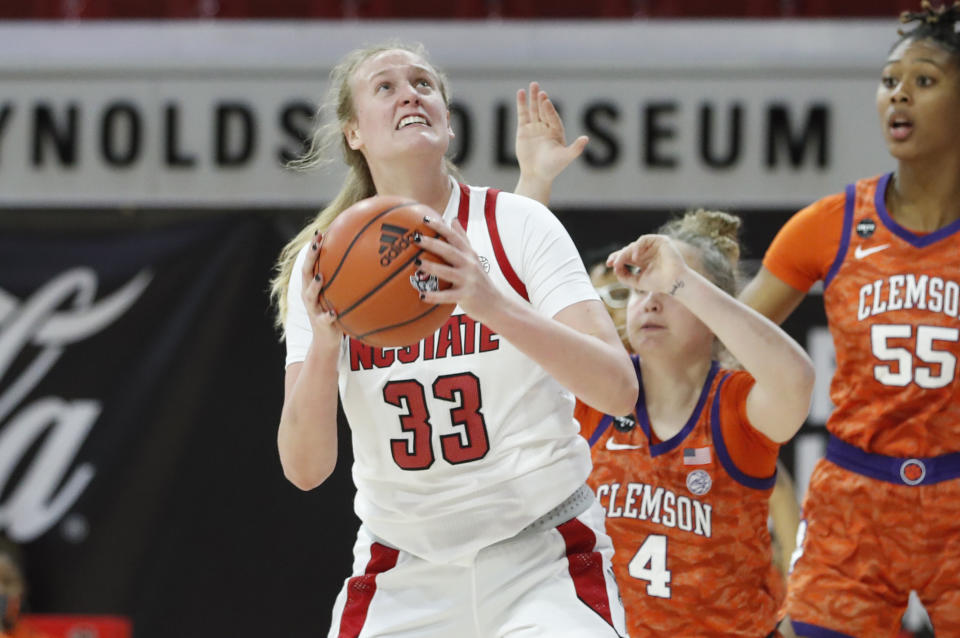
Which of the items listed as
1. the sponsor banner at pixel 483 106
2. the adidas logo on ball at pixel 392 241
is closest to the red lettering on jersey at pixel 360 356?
the adidas logo on ball at pixel 392 241

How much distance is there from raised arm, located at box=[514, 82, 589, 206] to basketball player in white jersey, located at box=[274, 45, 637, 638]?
52 cm

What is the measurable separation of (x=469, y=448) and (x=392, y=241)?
1.76ft

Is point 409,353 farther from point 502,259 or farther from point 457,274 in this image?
point 457,274

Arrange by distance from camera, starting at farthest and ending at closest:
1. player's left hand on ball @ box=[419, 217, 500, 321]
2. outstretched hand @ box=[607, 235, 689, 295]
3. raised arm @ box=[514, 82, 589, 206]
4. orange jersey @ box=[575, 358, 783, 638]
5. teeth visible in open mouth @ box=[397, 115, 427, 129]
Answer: raised arm @ box=[514, 82, 589, 206], orange jersey @ box=[575, 358, 783, 638], outstretched hand @ box=[607, 235, 689, 295], teeth visible in open mouth @ box=[397, 115, 427, 129], player's left hand on ball @ box=[419, 217, 500, 321]

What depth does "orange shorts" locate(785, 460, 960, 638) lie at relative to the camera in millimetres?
3312

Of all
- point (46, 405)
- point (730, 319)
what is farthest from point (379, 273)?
→ point (46, 405)

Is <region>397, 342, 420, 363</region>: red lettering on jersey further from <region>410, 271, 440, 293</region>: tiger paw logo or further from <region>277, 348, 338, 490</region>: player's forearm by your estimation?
<region>410, 271, 440, 293</region>: tiger paw logo

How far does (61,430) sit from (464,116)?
→ 2440 millimetres

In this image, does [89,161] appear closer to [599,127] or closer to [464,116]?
[464,116]

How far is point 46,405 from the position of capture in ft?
19.6

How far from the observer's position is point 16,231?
240 inches

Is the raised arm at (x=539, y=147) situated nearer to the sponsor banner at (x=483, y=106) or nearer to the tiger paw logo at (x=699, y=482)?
the tiger paw logo at (x=699, y=482)

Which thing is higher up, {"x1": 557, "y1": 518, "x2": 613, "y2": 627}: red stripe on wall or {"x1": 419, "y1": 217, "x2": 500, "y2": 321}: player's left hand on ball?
{"x1": 419, "y1": 217, "x2": 500, "y2": 321}: player's left hand on ball

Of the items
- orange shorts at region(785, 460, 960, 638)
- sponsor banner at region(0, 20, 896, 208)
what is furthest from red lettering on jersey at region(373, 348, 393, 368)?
sponsor banner at region(0, 20, 896, 208)
